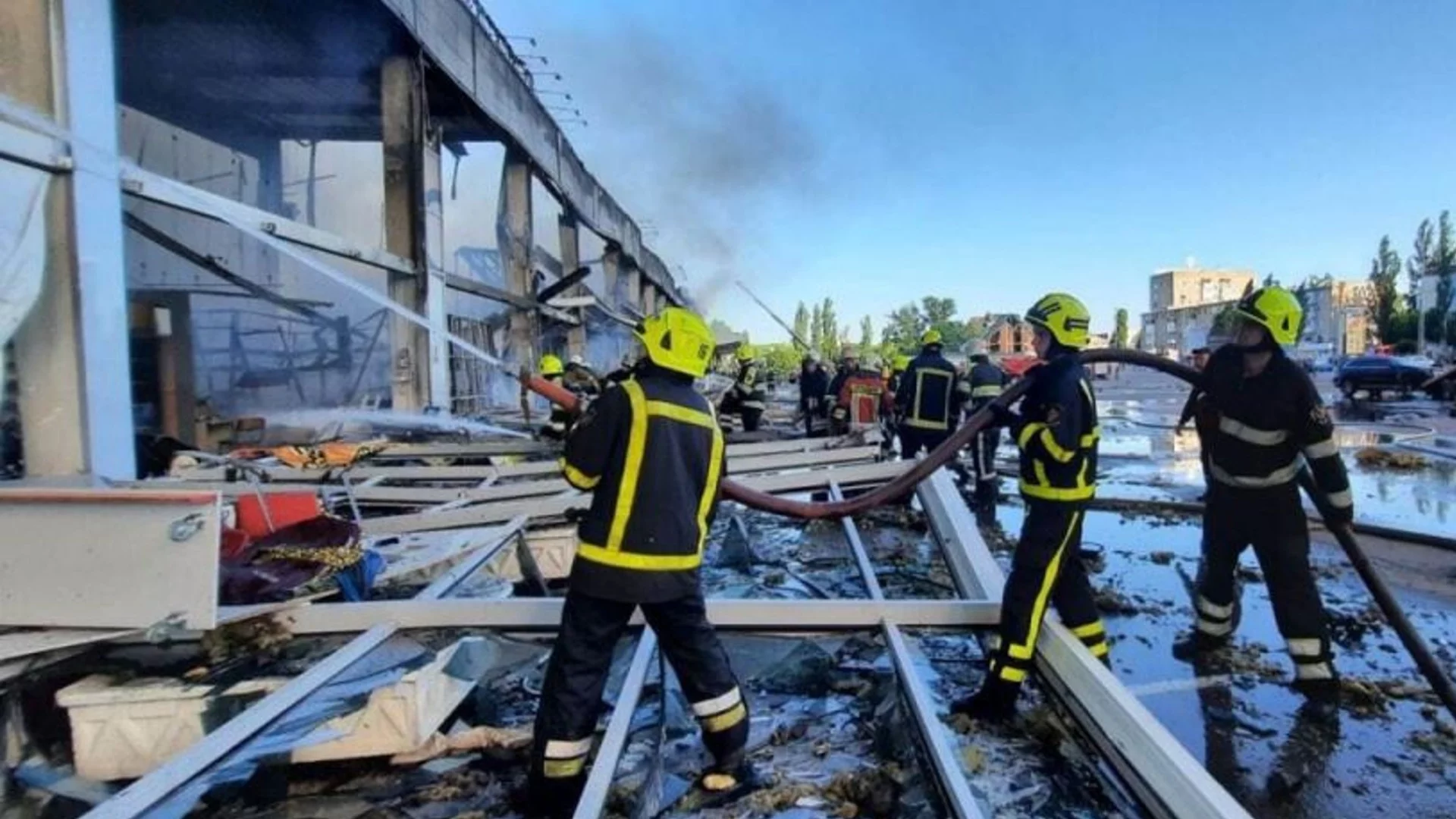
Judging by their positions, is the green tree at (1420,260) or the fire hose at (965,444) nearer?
the fire hose at (965,444)

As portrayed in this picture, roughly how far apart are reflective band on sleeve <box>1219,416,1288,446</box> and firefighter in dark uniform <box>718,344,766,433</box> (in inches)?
307

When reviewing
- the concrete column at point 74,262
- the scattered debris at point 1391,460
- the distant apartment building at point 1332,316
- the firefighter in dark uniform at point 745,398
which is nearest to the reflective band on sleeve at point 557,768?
the concrete column at point 74,262

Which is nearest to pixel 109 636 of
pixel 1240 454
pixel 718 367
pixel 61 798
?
pixel 61 798

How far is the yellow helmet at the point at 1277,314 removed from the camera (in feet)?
10.9

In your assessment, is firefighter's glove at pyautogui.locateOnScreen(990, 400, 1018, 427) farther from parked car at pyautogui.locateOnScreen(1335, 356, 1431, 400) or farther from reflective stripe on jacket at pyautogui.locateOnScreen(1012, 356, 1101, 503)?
parked car at pyautogui.locateOnScreen(1335, 356, 1431, 400)

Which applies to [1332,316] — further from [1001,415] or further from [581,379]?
[1001,415]

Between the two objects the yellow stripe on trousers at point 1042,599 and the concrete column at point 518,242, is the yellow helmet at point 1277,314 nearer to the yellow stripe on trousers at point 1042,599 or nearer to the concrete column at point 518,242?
the yellow stripe on trousers at point 1042,599

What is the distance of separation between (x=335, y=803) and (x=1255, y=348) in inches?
142

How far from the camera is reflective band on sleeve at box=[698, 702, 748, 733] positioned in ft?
7.98

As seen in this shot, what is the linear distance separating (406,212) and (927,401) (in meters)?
5.97

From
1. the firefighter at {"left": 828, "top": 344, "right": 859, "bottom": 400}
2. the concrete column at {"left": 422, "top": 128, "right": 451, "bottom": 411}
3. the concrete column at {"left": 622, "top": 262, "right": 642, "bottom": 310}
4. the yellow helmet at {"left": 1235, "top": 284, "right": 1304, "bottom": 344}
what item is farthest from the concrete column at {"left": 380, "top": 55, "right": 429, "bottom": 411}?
the concrete column at {"left": 622, "top": 262, "right": 642, "bottom": 310}

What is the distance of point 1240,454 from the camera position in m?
3.55

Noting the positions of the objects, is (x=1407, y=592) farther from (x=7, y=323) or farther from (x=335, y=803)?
(x=7, y=323)

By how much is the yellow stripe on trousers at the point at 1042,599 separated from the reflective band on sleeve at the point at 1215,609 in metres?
1.34
